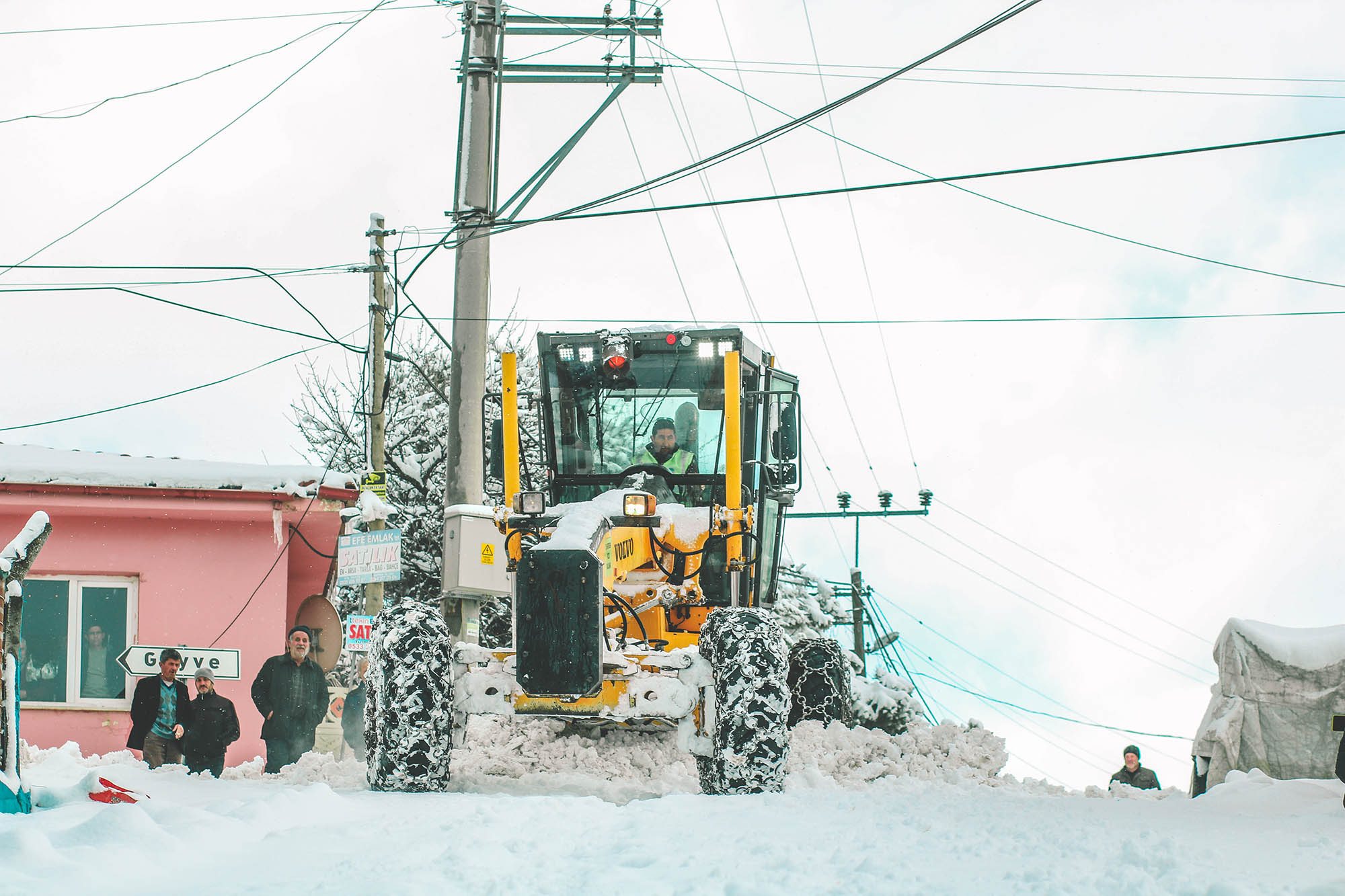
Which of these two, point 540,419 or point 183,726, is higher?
point 540,419

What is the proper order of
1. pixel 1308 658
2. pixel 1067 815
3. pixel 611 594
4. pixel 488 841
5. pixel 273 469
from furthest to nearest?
pixel 273 469, pixel 1308 658, pixel 611 594, pixel 1067 815, pixel 488 841

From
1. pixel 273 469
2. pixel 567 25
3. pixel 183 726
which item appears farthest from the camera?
pixel 567 25

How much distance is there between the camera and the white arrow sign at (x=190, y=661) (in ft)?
38.1

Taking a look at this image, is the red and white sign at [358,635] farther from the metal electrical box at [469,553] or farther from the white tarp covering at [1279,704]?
the white tarp covering at [1279,704]

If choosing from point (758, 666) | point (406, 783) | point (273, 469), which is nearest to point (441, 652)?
point (406, 783)

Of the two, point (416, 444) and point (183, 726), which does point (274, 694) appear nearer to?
point (183, 726)

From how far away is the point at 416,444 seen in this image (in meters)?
25.0

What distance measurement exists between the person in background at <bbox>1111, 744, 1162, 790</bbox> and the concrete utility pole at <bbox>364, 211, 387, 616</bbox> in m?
7.91

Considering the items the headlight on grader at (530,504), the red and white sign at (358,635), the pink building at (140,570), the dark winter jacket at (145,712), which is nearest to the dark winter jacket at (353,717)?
the red and white sign at (358,635)

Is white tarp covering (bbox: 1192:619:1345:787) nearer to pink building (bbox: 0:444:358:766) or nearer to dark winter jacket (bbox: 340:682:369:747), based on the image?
dark winter jacket (bbox: 340:682:369:747)

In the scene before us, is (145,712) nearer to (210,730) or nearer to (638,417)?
(210,730)

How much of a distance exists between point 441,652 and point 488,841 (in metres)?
2.44

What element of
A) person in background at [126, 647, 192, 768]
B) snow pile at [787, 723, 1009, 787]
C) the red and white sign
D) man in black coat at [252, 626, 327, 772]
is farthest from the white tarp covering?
person in background at [126, 647, 192, 768]

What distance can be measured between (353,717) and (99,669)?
277 centimetres
